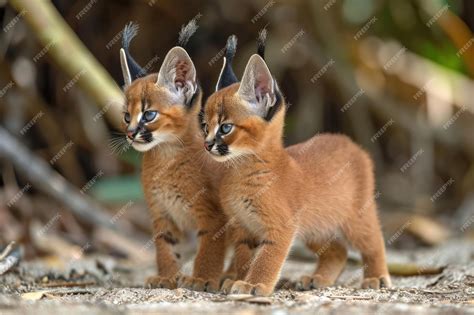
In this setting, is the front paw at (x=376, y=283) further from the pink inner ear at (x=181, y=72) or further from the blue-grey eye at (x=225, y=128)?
the pink inner ear at (x=181, y=72)

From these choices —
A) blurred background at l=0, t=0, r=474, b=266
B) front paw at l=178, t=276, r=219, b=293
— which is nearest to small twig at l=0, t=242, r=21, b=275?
front paw at l=178, t=276, r=219, b=293

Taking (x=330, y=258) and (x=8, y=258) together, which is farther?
(x=330, y=258)

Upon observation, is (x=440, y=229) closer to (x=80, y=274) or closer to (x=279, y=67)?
(x=279, y=67)

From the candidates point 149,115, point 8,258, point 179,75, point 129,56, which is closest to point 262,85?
point 179,75

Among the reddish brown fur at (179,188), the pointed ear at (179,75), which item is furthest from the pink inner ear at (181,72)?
the reddish brown fur at (179,188)

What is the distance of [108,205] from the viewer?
31.6 feet

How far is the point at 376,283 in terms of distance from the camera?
614cm

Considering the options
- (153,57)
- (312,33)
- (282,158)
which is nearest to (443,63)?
(312,33)

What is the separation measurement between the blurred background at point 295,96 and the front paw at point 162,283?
2570mm

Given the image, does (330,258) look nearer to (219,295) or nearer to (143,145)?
(219,295)

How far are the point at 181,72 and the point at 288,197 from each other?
1.17 metres

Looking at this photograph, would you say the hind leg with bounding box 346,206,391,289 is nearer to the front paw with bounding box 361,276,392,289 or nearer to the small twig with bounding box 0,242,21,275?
the front paw with bounding box 361,276,392,289

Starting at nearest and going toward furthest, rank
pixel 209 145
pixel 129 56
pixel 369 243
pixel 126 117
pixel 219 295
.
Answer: pixel 219 295 → pixel 209 145 → pixel 126 117 → pixel 129 56 → pixel 369 243

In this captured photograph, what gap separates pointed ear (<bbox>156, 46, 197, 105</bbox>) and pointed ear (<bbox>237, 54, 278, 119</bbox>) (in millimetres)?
561
